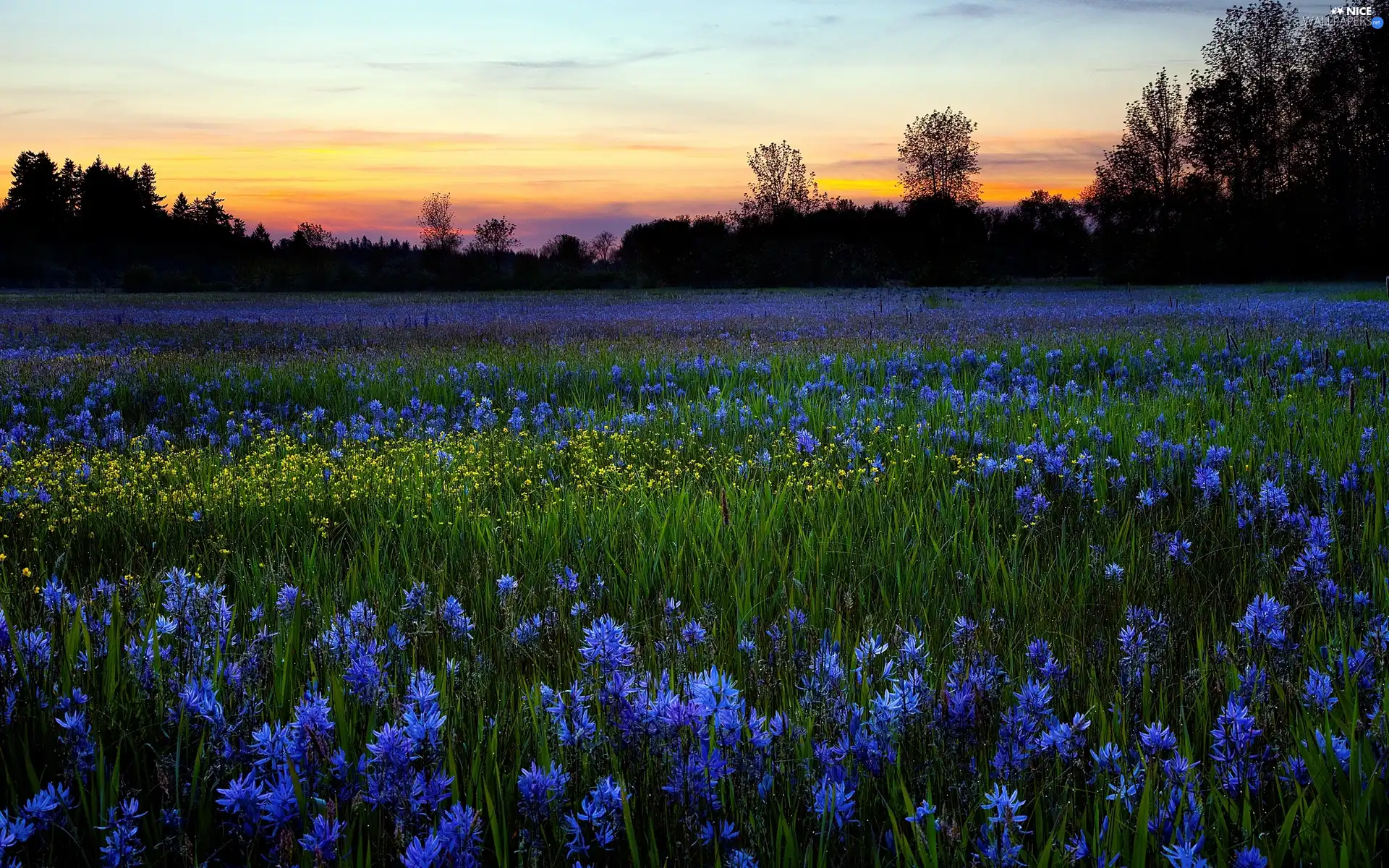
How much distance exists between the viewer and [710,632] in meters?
2.54

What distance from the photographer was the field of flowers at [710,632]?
62.4 inches

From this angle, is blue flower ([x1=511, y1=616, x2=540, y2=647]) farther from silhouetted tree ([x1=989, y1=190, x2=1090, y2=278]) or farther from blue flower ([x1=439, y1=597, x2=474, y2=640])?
silhouetted tree ([x1=989, y1=190, x2=1090, y2=278])

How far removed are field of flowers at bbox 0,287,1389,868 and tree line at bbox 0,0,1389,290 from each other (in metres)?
49.6

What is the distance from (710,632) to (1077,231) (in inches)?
2559

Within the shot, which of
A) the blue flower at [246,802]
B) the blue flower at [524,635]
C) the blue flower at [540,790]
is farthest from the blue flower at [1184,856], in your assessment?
the blue flower at [524,635]

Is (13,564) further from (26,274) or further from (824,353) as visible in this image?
(26,274)

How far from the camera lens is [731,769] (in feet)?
5.46

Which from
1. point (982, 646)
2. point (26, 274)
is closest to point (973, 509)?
point (982, 646)

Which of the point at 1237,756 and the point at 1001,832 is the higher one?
the point at 1237,756

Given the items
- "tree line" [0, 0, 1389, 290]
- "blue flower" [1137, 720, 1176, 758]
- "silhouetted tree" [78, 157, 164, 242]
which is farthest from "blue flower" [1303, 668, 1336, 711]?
"silhouetted tree" [78, 157, 164, 242]

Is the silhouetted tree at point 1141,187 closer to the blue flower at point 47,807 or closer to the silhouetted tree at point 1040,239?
the silhouetted tree at point 1040,239

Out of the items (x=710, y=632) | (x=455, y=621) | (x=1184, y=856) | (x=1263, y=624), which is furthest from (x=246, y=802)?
(x=1263, y=624)

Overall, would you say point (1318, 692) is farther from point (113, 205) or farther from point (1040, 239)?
point (113, 205)

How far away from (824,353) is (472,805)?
8.37 metres
